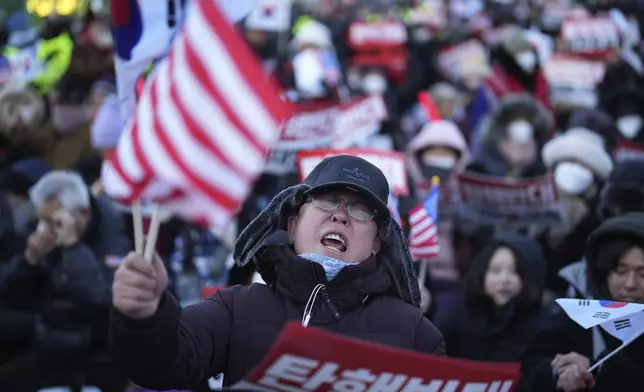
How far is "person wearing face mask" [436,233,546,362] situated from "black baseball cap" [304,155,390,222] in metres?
2.65

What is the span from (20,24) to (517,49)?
5.68 meters

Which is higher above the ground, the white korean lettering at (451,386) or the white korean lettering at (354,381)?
the white korean lettering at (354,381)

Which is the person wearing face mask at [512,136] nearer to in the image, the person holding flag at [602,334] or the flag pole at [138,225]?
the person holding flag at [602,334]

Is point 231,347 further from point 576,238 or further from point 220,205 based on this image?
point 576,238

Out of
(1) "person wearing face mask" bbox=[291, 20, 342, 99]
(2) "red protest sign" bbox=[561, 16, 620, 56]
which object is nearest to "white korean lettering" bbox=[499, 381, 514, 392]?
(1) "person wearing face mask" bbox=[291, 20, 342, 99]

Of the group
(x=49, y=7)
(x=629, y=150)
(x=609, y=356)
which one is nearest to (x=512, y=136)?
(x=629, y=150)

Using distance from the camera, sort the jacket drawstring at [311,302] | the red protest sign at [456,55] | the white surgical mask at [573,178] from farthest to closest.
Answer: the red protest sign at [456,55]
the white surgical mask at [573,178]
the jacket drawstring at [311,302]

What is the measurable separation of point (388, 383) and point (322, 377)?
19 centimetres

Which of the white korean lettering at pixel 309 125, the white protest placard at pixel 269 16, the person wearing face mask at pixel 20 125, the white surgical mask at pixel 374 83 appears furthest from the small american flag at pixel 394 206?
the white surgical mask at pixel 374 83

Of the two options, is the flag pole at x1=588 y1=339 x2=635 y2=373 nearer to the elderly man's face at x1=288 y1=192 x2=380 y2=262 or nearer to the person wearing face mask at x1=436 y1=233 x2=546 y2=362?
the elderly man's face at x1=288 y1=192 x2=380 y2=262

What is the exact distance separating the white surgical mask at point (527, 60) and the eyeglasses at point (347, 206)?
400 inches

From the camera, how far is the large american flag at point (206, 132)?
3.09 meters

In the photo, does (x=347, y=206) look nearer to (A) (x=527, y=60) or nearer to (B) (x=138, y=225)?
(B) (x=138, y=225)

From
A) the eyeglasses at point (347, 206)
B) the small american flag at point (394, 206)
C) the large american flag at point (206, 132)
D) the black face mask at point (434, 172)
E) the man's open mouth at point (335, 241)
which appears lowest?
the black face mask at point (434, 172)
